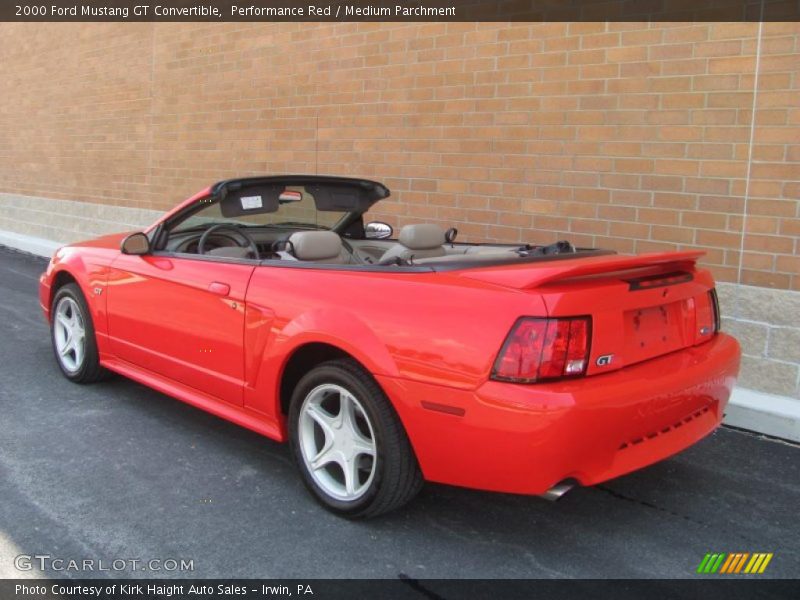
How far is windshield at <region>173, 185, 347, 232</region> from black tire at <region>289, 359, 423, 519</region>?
1514 mm

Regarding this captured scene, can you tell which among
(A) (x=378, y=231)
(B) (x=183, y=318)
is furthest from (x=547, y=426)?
(A) (x=378, y=231)

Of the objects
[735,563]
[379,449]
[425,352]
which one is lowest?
[735,563]

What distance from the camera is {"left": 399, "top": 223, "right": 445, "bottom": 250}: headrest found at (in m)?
4.14

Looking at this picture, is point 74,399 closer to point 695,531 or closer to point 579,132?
point 695,531

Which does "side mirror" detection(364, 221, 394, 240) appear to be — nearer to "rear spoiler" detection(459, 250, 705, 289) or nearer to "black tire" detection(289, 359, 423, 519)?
"black tire" detection(289, 359, 423, 519)

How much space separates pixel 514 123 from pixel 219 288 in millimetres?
3580

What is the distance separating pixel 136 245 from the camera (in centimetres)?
436

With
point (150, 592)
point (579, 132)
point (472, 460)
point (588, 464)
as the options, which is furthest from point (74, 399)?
point (579, 132)

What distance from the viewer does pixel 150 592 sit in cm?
274

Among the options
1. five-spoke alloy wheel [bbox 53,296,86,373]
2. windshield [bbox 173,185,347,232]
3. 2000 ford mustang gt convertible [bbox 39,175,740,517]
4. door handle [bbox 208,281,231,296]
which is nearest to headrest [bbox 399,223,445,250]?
2000 ford mustang gt convertible [bbox 39,175,740,517]

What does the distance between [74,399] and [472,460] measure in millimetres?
3201

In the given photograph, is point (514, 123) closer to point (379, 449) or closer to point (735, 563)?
point (379, 449)

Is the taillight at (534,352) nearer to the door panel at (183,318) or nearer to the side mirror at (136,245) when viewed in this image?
the door panel at (183,318)

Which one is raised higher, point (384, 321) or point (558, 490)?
point (384, 321)
